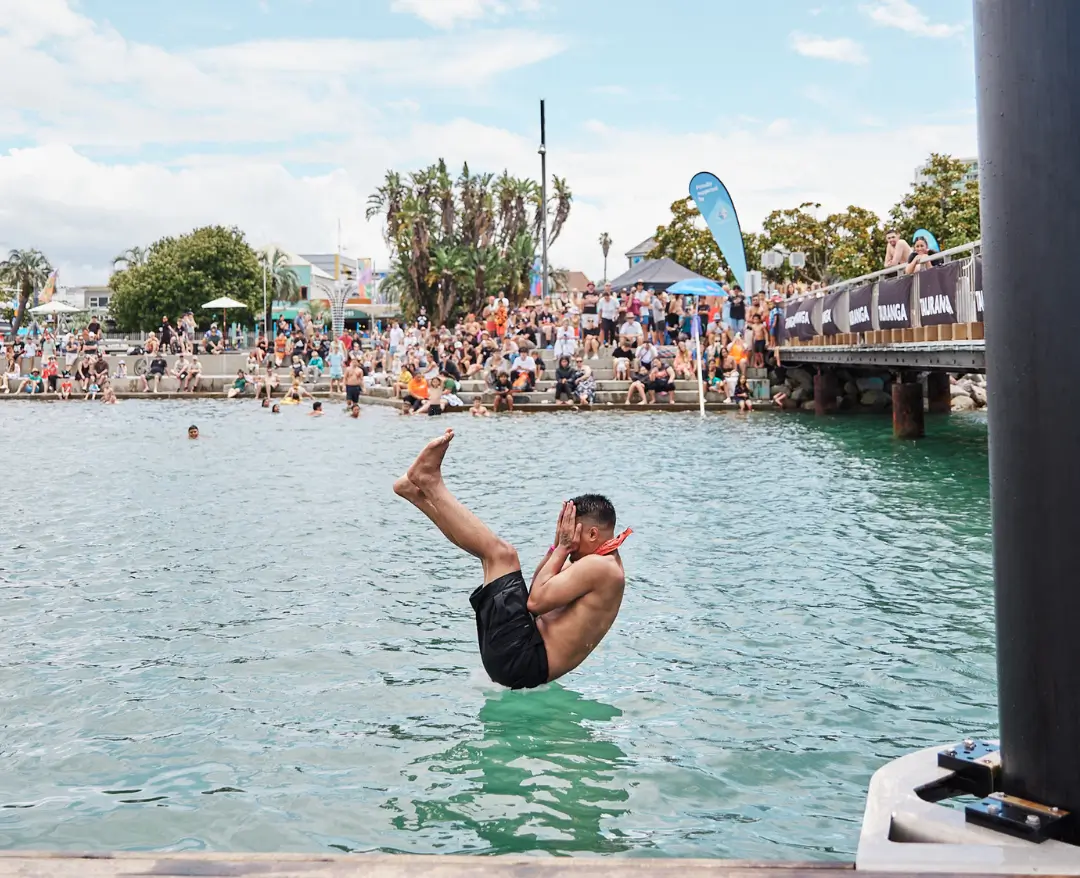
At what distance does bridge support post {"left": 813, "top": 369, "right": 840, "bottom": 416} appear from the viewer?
92.4ft

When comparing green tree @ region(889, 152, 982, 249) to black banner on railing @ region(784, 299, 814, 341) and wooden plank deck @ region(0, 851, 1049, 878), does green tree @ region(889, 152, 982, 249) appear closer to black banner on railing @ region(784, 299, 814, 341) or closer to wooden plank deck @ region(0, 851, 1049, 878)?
black banner on railing @ region(784, 299, 814, 341)

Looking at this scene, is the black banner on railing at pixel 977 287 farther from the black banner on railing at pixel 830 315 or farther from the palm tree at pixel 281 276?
the palm tree at pixel 281 276

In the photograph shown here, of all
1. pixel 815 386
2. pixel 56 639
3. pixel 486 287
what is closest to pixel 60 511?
pixel 56 639

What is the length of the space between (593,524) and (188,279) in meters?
71.7

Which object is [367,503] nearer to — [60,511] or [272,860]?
[60,511]

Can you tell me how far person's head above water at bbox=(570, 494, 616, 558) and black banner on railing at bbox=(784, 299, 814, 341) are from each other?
20747mm

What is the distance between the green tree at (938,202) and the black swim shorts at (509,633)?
141 feet

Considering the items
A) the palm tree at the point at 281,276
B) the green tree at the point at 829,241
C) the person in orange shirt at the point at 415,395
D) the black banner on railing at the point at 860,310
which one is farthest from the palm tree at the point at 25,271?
the black banner on railing at the point at 860,310

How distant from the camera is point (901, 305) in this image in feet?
61.0

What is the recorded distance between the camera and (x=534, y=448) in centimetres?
1961

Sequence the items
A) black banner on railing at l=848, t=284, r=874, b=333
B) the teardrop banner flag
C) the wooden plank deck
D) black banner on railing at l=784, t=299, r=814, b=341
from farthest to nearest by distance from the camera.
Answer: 1. the teardrop banner flag
2. black banner on railing at l=784, t=299, r=814, b=341
3. black banner on railing at l=848, t=284, r=874, b=333
4. the wooden plank deck

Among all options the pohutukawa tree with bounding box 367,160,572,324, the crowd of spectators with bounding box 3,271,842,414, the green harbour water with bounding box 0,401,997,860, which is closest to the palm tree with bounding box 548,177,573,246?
the pohutukawa tree with bounding box 367,160,572,324

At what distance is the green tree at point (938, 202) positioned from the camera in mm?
45562

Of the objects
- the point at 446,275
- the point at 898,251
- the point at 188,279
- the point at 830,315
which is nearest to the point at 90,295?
the point at 188,279
